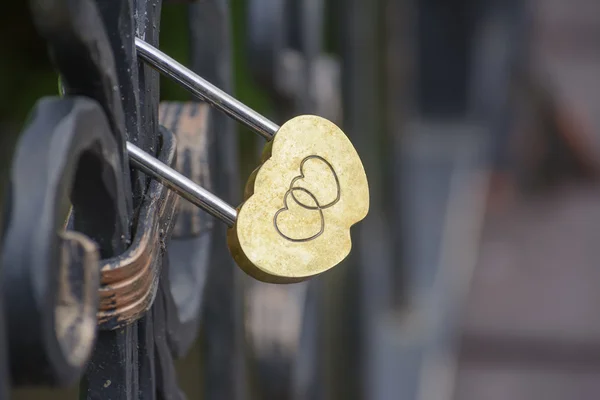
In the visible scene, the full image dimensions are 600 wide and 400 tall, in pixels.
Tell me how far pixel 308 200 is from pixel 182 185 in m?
0.06

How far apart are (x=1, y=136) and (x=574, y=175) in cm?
155

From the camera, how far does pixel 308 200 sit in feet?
1.32

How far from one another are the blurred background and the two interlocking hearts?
0.37 m

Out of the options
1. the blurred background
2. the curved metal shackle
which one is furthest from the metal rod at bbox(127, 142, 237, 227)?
the blurred background

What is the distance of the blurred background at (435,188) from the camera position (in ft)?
3.38

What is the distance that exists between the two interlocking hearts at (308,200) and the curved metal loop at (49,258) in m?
0.08

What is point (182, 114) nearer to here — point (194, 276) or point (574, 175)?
point (194, 276)

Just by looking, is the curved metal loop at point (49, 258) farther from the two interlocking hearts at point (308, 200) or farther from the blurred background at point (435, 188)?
the blurred background at point (435, 188)

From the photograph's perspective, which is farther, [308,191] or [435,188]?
[435,188]

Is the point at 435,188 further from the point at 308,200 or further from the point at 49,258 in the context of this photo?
the point at 49,258

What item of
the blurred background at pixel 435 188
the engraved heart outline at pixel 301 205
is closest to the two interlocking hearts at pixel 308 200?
the engraved heart outline at pixel 301 205

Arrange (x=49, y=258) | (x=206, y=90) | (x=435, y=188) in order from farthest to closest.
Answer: (x=435, y=188) < (x=206, y=90) < (x=49, y=258)

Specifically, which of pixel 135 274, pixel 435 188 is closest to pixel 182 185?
pixel 135 274

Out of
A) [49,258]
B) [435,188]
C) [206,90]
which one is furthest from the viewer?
[435,188]
